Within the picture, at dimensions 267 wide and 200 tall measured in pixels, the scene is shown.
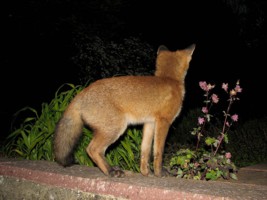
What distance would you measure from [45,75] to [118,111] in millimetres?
8510

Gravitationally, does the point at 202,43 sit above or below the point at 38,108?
above

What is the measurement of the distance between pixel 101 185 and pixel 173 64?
213cm

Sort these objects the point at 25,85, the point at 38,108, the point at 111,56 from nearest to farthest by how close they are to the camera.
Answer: the point at 111,56, the point at 38,108, the point at 25,85

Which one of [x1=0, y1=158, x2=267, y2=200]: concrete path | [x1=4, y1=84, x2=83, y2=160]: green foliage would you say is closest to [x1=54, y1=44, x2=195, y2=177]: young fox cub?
[x1=0, y1=158, x2=267, y2=200]: concrete path

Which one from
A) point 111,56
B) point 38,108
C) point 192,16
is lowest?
point 38,108

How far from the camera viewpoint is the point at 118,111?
401 centimetres

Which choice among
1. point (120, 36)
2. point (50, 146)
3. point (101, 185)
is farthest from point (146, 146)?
point (120, 36)

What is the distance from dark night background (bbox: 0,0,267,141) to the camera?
1154 cm

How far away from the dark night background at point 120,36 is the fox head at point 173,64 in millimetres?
6451

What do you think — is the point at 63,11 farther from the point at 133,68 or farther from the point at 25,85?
the point at 133,68

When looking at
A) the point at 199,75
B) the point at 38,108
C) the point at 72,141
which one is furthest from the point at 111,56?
the point at 72,141

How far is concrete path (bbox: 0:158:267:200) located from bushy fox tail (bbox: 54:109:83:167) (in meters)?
0.14

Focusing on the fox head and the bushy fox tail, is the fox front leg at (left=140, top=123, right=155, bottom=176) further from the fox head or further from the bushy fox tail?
the bushy fox tail

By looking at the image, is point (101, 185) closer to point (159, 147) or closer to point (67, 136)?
point (67, 136)
